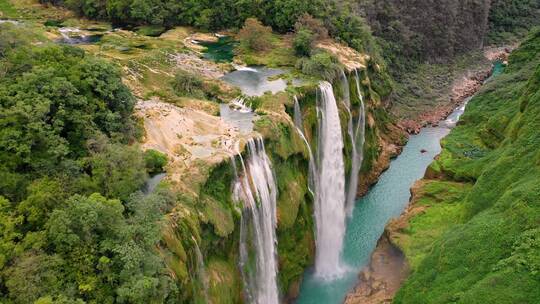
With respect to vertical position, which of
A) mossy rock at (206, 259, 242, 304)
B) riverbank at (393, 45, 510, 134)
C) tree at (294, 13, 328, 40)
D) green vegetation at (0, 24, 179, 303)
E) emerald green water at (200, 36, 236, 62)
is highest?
green vegetation at (0, 24, 179, 303)

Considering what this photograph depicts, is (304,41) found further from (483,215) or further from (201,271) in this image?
(201,271)

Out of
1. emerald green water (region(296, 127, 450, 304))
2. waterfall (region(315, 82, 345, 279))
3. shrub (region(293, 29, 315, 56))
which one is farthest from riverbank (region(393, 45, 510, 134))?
waterfall (region(315, 82, 345, 279))

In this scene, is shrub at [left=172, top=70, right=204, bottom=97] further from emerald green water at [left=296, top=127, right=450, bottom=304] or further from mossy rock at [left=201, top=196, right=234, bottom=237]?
emerald green water at [left=296, top=127, right=450, bottom=304]

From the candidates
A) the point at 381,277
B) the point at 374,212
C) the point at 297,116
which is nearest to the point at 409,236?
the point at 381,277

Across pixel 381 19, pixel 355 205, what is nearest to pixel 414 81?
pixel 381 19

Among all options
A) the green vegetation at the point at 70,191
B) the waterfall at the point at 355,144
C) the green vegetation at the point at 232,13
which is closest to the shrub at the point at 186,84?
the green vegetation at the point at 70,191

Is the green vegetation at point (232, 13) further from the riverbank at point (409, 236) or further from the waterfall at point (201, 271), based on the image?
the waterfall at point (201, 271)

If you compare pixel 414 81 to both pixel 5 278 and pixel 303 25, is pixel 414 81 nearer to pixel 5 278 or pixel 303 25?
pixel 303 25
